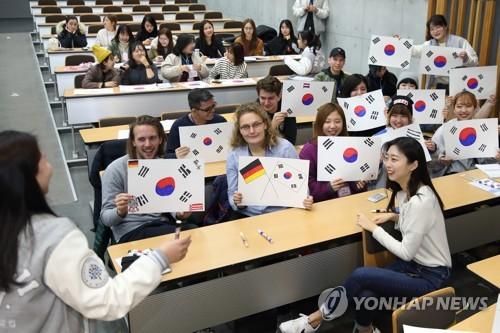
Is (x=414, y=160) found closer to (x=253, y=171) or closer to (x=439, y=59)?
(x=253, y=171)

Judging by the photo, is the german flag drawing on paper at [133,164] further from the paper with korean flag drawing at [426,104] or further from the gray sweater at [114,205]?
the paper with korean flag drawing at [426,104]

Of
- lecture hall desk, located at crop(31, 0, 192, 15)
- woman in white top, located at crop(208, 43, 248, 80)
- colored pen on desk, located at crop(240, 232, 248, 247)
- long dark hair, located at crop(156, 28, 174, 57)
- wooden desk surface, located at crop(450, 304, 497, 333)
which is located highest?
lecture hall desk, located at crop(31, 0, 192, 15)

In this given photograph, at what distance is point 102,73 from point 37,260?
5.37 m

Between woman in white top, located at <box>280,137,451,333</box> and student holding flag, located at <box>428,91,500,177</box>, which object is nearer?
woman in white top, located at <box>280,137,451,333</box>

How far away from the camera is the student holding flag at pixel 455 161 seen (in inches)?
165

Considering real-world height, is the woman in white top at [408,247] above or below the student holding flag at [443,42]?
below

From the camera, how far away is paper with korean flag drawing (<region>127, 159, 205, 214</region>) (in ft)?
9.41

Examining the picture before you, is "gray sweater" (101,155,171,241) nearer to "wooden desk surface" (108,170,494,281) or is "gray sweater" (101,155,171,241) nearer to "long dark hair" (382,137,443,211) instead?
"wooden desk surface" (108,170,494,281)

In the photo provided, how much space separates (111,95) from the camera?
604 cm

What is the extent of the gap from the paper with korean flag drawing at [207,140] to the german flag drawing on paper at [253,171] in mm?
933

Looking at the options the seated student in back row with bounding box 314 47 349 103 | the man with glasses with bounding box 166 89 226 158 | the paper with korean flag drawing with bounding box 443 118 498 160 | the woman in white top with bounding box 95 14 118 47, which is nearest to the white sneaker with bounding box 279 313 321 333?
the man with glasses with bounding box 166 89 226 158

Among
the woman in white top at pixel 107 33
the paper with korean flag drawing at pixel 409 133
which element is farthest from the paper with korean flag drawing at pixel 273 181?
the woman in white top at pixel 107 33

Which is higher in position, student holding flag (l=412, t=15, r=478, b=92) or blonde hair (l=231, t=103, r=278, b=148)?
student holding flag (l=412, t=15, r=478, b=92)

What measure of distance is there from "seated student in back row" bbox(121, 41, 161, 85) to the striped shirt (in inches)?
33.1
